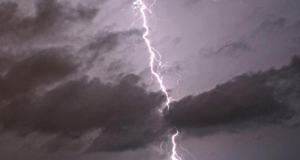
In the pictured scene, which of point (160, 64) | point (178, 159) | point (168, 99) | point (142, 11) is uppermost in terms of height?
point (142, 11)

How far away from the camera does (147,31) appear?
47.2 feet

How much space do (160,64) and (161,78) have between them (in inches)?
43.9

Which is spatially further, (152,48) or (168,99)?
(168,99)

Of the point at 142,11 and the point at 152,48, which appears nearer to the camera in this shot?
the point at 142,11

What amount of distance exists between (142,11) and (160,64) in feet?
10.2

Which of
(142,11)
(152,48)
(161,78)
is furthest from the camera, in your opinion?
(161,78)

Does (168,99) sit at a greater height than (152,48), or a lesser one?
lesser

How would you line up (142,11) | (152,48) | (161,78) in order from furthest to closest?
(161,78), (152,48), (142,11)

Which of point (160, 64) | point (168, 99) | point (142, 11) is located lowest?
point (168, 99)

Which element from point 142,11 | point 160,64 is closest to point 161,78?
point 160,64

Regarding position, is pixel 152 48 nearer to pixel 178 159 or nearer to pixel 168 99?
pixel 168 99

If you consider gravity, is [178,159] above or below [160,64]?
below

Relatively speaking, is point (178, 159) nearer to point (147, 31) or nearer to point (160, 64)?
point (160, 64)

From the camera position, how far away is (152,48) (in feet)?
49.1
